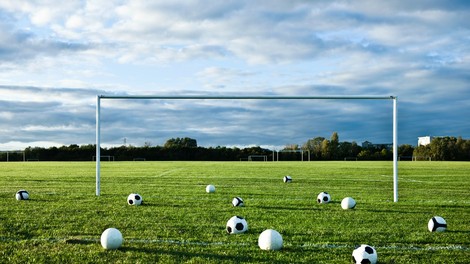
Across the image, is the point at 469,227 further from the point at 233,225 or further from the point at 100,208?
the point at 100,208

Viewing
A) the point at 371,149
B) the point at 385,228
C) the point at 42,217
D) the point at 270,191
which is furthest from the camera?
the point at 371,149

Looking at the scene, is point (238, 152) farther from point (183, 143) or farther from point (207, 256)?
point (207, 256)

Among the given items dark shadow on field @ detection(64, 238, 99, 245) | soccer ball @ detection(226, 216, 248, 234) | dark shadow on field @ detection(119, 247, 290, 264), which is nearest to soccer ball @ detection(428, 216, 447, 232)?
soccer ball @ detection(226, 216, 248, 234)

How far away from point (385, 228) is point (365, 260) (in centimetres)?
234

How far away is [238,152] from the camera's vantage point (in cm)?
5288

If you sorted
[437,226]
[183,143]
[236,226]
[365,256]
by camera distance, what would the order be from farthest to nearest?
[183,143] → [437,226] → [236,226] → [365,256]

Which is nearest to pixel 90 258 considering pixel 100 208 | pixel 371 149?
pixel 100 208

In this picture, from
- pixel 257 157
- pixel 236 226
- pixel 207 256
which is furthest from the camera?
pixel 257 157

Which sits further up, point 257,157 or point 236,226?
point 236,226

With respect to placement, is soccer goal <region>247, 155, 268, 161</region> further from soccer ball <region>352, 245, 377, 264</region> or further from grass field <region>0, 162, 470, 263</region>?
soccer ball <region>352, 245, 377, 264</region>

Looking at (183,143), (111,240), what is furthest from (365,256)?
(183,143)

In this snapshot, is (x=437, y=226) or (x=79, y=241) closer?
(x=79, y=241)

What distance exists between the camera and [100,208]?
905cm

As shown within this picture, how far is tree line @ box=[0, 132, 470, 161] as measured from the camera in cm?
4962
